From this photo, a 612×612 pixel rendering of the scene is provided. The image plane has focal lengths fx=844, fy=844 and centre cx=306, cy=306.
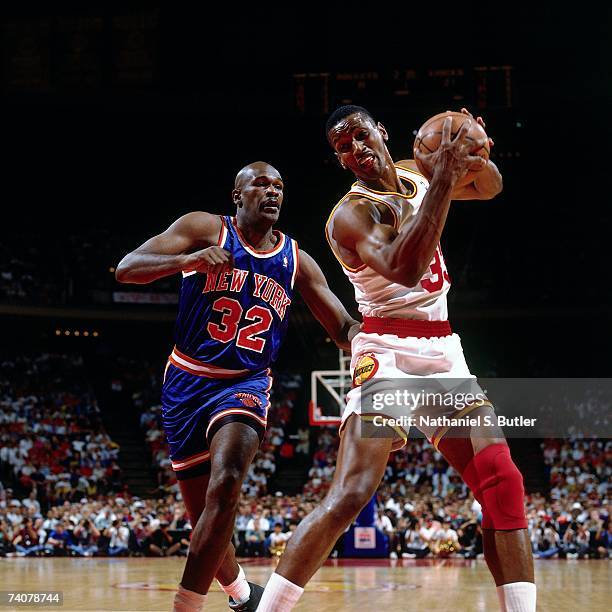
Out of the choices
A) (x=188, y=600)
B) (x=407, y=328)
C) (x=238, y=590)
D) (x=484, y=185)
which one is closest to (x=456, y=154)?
(x=484, y=185)

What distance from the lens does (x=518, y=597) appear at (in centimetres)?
313

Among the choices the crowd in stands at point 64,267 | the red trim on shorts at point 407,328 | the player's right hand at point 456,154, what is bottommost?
the red trim on shorts at point 407,328

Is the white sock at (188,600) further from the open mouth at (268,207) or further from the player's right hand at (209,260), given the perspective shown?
the open mouth at (268,207)

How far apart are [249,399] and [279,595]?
1.50 meters

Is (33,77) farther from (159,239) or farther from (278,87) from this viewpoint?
(159,239)

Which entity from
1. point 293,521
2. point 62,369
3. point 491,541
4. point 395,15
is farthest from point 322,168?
point 491,541

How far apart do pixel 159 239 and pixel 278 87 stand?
14586 mm

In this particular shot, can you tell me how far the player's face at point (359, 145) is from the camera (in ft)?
12.1

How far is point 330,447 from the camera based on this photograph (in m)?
19.5

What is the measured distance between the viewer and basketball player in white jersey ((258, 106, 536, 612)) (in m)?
3.14

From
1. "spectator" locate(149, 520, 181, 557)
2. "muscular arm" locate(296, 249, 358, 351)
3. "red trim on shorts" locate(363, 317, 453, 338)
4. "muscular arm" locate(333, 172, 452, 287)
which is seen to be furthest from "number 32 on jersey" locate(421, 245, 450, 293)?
"spectator" locate(149, 520, 181, 557)

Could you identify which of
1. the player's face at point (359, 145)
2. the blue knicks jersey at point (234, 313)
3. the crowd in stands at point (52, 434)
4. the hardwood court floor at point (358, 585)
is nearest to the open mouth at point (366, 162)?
the player's face at point (359, 145)

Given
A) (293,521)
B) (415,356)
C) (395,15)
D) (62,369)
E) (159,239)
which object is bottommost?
(293,521)

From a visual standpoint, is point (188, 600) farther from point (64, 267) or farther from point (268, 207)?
point (64, 267)
